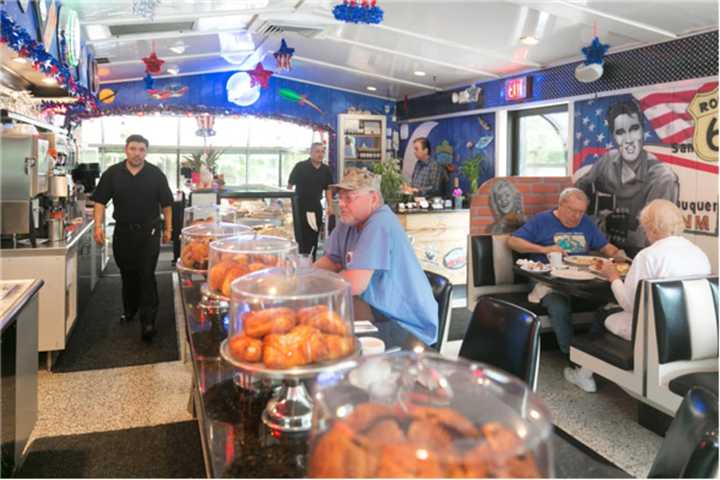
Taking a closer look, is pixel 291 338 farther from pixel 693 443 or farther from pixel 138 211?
pixel 138 211

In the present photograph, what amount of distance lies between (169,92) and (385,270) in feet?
27.5

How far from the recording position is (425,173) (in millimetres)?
9500

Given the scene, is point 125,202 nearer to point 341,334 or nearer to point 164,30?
point 164,30

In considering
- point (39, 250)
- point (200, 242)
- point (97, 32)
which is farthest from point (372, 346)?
point (97, 32)

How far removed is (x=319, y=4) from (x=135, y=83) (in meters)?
5.46

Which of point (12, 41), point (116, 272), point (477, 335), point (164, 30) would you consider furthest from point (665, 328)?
point (116, 272)

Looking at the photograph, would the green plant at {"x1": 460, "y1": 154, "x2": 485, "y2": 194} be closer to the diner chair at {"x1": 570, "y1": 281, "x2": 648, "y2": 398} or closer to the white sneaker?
the white sneaker

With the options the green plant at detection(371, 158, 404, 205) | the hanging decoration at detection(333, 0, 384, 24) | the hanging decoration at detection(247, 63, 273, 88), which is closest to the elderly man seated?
the green plant at detection(371, 158, 404, 205)

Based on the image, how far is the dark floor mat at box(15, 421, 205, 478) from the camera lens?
2762 millimetres

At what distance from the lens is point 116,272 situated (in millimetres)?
7863

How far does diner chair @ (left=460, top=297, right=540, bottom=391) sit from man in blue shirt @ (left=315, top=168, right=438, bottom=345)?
11.9 inches

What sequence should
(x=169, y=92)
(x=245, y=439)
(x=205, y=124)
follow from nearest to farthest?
(x=245, y=439) < (x=169, y=92) < (x=205, y=124)

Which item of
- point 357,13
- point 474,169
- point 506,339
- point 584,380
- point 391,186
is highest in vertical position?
point 357,13

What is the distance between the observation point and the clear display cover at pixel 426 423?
85 centimetres
